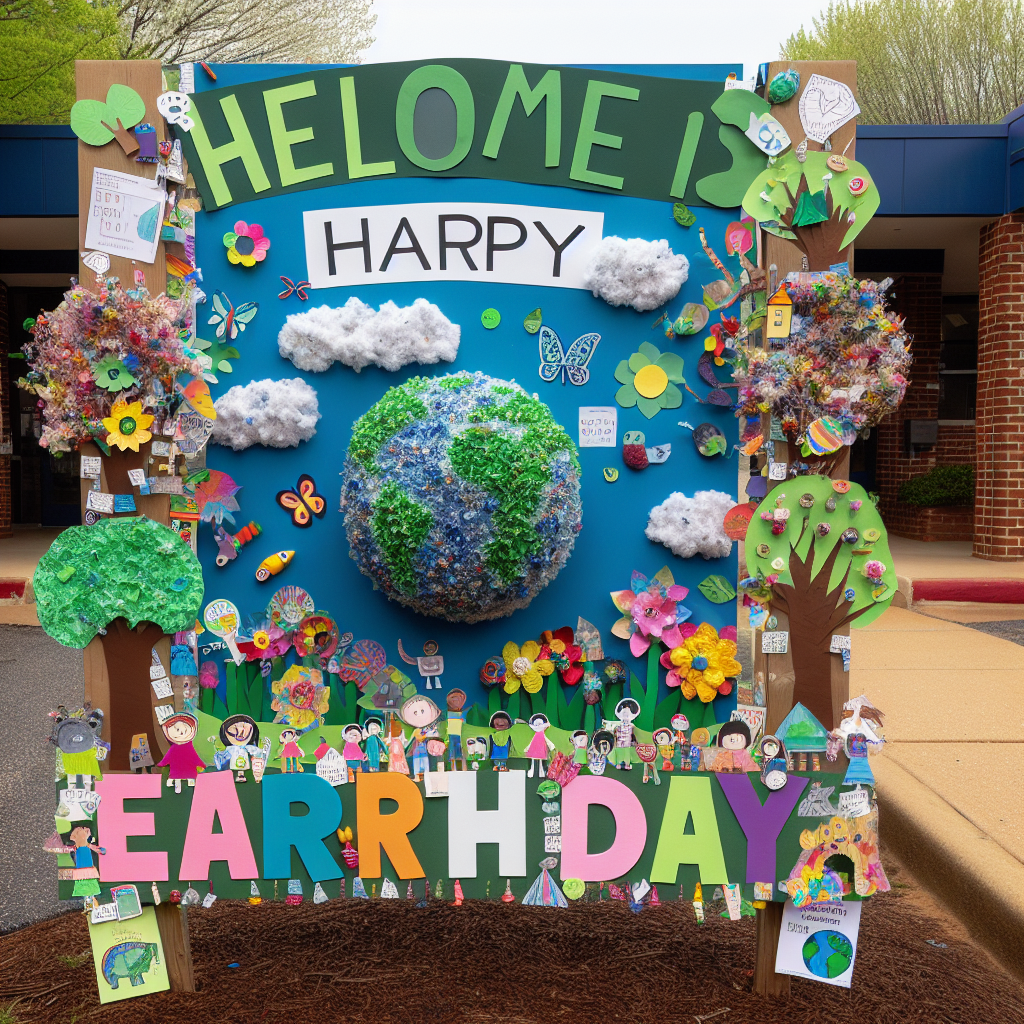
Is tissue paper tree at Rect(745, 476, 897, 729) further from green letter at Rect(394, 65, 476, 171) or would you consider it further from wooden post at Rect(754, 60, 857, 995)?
green letter at Rect(394, 65, 476, 171)

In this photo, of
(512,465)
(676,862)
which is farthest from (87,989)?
(512,465)

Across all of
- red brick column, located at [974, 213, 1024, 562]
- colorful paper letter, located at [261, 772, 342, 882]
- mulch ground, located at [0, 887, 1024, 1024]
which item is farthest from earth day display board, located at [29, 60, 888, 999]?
red brick column, located at [974, 213, 1024, 562]

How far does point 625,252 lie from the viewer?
2.26 meters

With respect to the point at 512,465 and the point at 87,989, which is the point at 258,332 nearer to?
the point at 512,465

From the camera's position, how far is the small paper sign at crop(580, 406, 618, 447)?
2.35 meters

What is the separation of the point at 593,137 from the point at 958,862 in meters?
2.35

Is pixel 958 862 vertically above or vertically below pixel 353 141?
below

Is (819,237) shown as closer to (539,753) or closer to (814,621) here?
(814,621)

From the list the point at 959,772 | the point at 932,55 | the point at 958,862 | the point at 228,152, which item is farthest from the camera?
the point at 932,55

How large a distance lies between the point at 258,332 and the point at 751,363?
128 centimetres

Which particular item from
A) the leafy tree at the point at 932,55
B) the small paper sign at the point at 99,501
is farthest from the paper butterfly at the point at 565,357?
the leafy tree at the point at 932,55

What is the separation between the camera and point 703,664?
2.33m

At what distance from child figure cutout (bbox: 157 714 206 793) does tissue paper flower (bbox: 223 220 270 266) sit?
1.18 m

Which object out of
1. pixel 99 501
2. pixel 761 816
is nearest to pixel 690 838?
pixel 761 816
